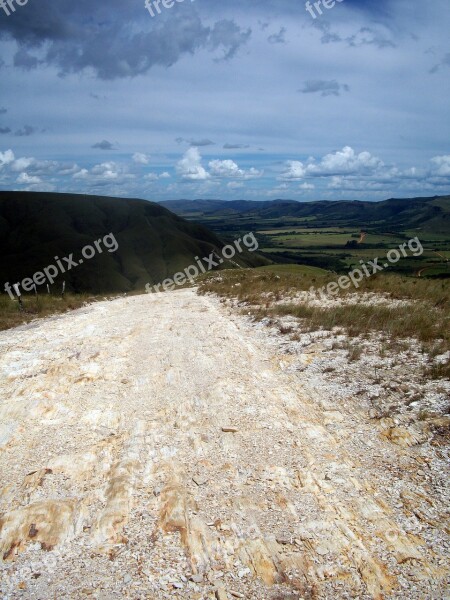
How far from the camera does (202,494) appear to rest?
5727 millimetres

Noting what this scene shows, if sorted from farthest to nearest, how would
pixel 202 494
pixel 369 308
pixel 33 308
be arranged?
pixel 33 308 < pixel 369 308 < pixel 202 494

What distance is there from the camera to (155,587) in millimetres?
4340

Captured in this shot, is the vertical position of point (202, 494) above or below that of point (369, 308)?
below

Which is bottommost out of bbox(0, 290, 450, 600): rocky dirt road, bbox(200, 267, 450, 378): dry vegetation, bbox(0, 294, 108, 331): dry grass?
bbox(0, 290, 450, 600): rocky dirt road

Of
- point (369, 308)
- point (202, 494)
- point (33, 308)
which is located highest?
point (369, 308)

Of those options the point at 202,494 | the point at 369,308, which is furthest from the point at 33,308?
the point at 202,494

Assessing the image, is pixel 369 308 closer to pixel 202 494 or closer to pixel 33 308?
pixel 202 494

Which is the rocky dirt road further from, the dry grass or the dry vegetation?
the dry grass

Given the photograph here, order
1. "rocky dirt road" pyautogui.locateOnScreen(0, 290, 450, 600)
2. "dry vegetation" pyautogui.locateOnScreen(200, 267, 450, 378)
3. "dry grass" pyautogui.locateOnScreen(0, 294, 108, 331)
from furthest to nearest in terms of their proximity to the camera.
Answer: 1. "dry grass" pyautogui.locateOnScreen(0, 294, 108, 331)
2. "dry vegetation" pyautogui.locateOnScreen(200, 267, 450, 378)
3. "rocky dirt road" pyautogui.locateOnScreen(0, 290, 450, 600)

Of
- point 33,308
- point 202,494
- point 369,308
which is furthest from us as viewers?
point 33,308

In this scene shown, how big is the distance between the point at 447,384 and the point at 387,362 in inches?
64.5

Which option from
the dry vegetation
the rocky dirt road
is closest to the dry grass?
the dry vegetation

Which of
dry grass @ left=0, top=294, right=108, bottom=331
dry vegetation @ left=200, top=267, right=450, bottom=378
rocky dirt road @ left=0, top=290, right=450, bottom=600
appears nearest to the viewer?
rocky dirt road @ left=0, top=290, right=450, bottom=600

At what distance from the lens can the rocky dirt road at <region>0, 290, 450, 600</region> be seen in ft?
14.6
